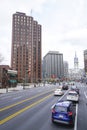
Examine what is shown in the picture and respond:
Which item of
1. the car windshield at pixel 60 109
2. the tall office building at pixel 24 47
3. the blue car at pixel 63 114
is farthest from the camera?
the tall office building at pixel 24 47

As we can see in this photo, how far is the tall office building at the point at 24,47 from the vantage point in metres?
167

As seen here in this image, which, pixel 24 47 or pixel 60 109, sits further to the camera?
pixel 24 47

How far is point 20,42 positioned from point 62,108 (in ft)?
524

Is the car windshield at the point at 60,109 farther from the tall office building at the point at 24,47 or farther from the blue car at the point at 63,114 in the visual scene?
the tall office building at the point at 24,47

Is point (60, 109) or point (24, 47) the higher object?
point (24, 47)

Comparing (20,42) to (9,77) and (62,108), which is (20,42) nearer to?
(9,77)

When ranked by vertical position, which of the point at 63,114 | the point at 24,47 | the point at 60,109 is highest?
the point at 24,47

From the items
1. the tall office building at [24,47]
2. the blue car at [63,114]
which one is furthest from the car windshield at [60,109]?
the tall office building at [24,47]

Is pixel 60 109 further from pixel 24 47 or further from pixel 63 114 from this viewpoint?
pixel 24 47

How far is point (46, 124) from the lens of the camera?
14336 millimetres

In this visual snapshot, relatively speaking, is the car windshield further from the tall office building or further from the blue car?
the tall office building

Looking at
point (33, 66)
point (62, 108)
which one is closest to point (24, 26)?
point (33, 66)

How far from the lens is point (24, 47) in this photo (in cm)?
Answer: 17025

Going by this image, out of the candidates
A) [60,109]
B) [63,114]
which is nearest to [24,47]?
[60,109]
